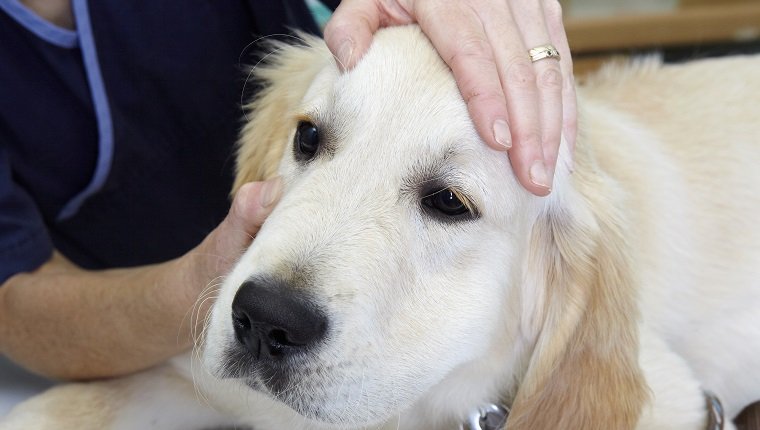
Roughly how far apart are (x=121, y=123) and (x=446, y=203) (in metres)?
0.87

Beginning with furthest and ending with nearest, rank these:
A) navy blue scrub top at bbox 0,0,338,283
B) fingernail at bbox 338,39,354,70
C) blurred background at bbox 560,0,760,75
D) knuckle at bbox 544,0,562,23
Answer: blurred background at bbox 560,0,760,75 → navy blue scrub top at bbox 0,0,338,283 → knuckle at bbox 544,0,562,23 → fingernail at bbox 338,39,354,70

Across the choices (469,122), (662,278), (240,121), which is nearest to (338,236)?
(469,122)

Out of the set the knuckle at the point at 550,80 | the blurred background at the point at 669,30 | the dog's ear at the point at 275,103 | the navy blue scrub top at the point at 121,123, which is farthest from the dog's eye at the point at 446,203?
the blurred background at the point at 669,30

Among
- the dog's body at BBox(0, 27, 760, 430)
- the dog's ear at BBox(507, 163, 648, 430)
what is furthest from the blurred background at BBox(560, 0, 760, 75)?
the dog's ear at BBox(507, 163, 648, 430)

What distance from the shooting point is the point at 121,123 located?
1.71m

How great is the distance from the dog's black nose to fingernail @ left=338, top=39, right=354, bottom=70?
0.40 m

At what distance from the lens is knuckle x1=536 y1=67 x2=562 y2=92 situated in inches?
46.5

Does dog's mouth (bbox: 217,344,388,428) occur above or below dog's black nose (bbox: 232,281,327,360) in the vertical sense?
below

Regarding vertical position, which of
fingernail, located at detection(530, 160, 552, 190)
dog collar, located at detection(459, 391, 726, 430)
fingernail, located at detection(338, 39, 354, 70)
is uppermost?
fingernail, located at detection(338, 39, 354, 70)

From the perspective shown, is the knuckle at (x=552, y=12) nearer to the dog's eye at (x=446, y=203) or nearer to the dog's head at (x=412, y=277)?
the dog's head at (x=412, y=277)

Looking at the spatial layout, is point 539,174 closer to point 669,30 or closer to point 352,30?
point 352,30

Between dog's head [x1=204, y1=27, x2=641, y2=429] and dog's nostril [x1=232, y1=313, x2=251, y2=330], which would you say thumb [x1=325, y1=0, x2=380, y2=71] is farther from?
dog's nostril [x1=232, y1=313, x2=251, y2=330]

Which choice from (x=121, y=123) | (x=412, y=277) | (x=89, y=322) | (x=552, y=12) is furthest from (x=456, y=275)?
(x=121, y=123)

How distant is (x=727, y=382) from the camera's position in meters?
1.77
